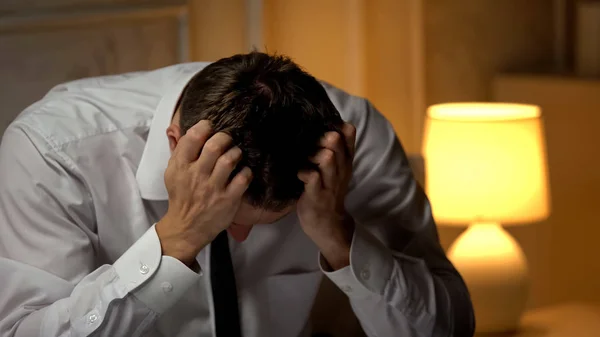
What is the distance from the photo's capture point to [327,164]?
1349 mm

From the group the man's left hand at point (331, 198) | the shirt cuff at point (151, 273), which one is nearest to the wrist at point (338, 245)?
the man's left hand at point (331, 198)

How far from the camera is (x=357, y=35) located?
248cm

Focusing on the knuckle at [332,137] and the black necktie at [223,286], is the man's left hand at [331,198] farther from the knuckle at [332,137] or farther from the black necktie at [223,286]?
the black necktie at [223,286]

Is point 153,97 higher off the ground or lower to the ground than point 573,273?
higher

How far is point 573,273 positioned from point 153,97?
164 cm

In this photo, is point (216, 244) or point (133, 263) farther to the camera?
point (216, 244)

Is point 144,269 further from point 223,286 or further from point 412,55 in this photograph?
point 412,55

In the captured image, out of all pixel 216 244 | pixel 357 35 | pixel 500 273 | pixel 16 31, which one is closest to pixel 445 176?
pixel 500 273

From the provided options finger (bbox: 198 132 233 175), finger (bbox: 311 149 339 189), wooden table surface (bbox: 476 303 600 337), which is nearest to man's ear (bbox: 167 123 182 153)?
finger (bbox: 198 132 233 175)

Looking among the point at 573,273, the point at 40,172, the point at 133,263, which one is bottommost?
the point at 573,273

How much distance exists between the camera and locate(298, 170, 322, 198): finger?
4.42 feet

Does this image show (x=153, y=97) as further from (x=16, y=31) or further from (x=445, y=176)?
(x=445, y=176)

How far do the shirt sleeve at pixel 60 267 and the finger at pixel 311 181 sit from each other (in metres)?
0.21

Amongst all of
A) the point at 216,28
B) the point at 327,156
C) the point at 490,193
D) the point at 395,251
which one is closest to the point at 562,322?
the point at 490,193
